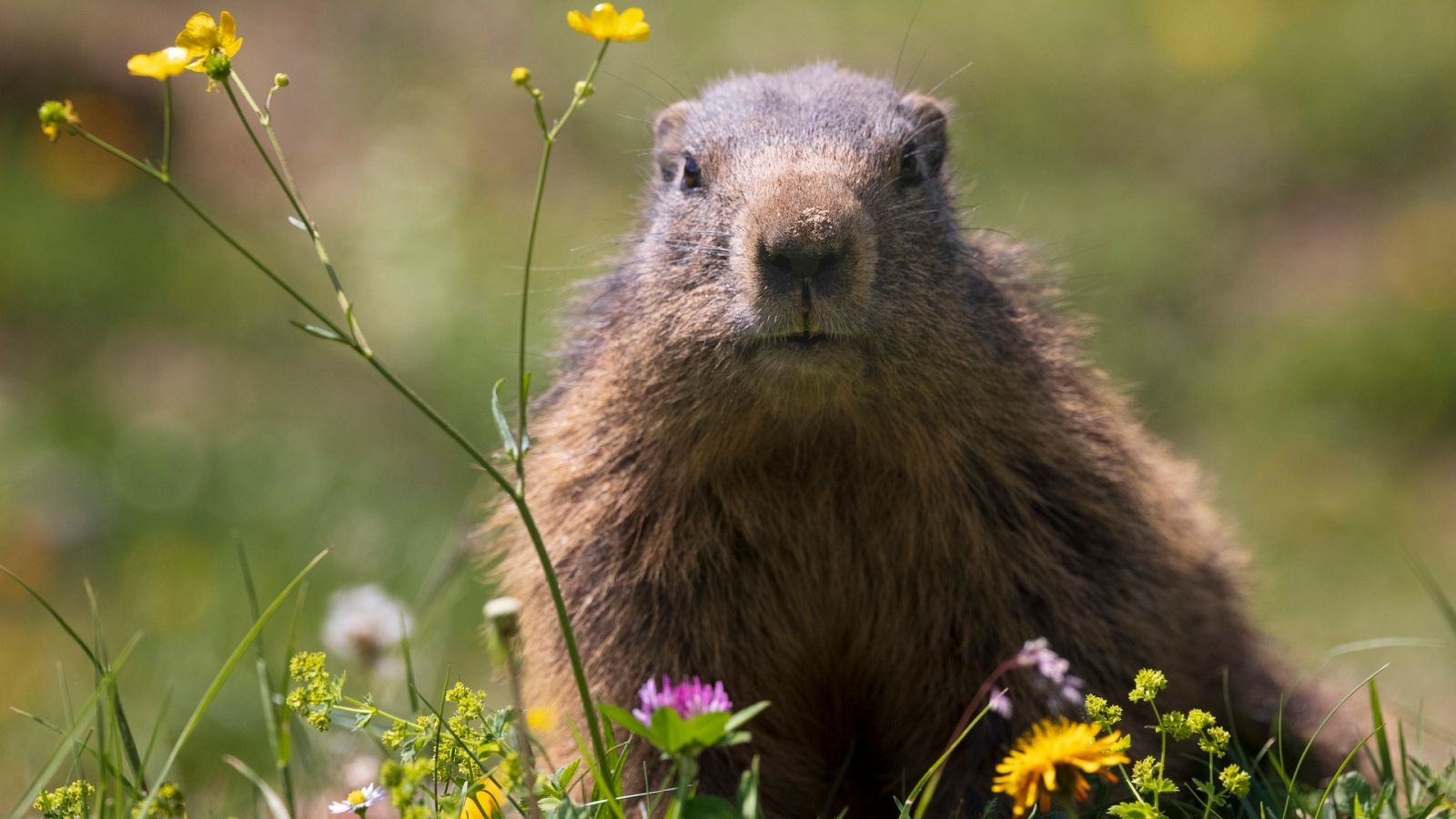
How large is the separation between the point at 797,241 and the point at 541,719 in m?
1.66

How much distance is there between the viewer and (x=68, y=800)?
321 centimetres

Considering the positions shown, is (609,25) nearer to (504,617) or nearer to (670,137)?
(504,617)

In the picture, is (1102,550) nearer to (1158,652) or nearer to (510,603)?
(1158,652)

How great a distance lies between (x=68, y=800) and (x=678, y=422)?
1735mm

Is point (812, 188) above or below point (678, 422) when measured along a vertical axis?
above

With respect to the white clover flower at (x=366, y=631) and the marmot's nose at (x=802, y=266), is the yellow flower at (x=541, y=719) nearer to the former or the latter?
the white clover flower at (x=366, y=631)

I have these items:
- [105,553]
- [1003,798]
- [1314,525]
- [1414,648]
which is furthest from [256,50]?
[1003,798]

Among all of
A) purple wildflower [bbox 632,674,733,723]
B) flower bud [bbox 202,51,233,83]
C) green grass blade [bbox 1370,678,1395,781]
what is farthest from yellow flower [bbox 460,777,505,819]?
green grass blade [bbox 1370,678,1395,781]

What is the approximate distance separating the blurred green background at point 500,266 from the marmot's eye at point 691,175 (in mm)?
3770

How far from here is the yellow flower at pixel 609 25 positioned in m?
3.07

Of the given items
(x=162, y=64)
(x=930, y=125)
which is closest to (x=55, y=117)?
(x=162, y=64)

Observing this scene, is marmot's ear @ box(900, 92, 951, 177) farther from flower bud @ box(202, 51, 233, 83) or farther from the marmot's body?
flower bud @ box(202, 51, 233, 83)

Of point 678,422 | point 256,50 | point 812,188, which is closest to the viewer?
point 812,188

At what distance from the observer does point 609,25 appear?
A: 121 inches
